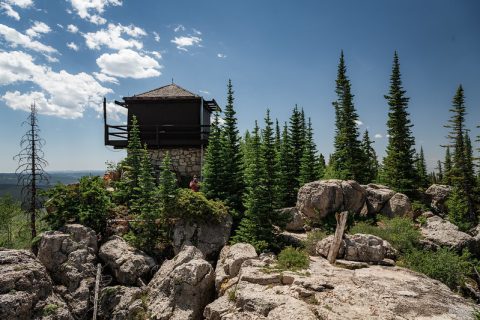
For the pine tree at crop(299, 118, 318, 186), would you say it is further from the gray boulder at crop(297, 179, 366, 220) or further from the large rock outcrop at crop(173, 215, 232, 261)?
the large rock outcrop at crop(173, 215, 232, 261)

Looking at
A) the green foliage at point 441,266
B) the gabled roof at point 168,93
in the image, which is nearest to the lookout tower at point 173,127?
the gabled roof at point 168,93

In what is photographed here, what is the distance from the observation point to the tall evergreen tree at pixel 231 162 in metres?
21.6

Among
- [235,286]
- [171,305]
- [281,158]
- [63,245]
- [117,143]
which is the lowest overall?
[171,305]

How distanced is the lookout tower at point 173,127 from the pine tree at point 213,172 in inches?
239

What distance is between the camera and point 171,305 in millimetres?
14070

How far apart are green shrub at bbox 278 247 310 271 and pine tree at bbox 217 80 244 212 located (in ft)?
21.6

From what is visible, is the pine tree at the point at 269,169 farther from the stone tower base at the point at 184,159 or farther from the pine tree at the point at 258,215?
the stone tower base at the point at 184,159

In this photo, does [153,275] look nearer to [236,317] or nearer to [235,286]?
[235,286]

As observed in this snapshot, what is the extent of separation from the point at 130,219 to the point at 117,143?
32.9 feet

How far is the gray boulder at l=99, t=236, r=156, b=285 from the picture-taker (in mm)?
17227

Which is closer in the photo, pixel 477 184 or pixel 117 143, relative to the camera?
pixel 117 143

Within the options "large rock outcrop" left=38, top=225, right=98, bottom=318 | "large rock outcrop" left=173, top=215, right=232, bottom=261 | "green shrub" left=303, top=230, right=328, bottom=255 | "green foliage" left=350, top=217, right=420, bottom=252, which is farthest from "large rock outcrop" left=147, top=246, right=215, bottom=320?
"green foliage" left=350, top=217, right=420, bottom=252

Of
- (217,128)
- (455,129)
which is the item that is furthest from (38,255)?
(455,129)

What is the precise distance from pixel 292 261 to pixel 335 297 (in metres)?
3.61
